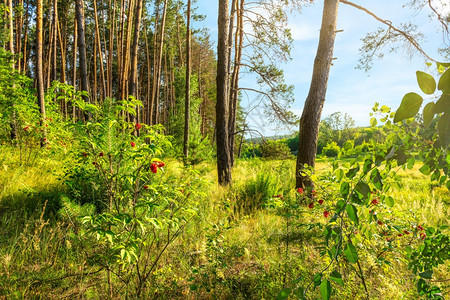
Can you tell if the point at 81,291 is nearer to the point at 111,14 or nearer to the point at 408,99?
the point at 408,99

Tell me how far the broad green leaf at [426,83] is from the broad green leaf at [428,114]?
0.03 meters

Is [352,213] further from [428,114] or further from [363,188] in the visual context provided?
[428,114]

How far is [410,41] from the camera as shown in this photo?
649cm

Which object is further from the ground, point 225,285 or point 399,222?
point 399,222

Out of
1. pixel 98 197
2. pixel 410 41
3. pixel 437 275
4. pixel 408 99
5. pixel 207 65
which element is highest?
pixel 207 65

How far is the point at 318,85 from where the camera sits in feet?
15.9

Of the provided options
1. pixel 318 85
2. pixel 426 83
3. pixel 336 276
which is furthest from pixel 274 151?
pixel 426 83

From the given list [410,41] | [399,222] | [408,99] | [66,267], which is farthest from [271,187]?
[410,41]

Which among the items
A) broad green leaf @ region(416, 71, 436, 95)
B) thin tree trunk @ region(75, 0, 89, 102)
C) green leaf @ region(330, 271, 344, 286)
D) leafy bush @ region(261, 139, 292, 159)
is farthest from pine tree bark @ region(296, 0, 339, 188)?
thin tree trunk @ region(75, 0, 89, 102)

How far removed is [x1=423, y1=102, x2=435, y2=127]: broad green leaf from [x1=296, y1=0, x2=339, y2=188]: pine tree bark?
4420 millimetres

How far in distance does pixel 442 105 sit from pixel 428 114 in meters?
0.03

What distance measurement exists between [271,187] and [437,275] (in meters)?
2.92

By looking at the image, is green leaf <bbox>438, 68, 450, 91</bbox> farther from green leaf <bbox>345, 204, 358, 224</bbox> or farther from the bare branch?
the bare branch

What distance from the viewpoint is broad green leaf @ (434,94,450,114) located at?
479mm
